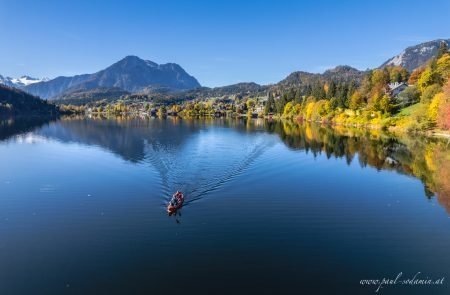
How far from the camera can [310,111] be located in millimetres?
160750

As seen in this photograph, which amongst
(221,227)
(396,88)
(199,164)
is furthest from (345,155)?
(396,88)

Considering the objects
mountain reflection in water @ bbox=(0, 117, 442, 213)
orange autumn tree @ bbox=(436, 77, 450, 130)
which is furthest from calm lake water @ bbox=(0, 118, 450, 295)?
orange autumn tree @ bbox=(436, 77, 450, 130)

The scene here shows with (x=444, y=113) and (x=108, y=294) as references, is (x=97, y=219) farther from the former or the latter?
(x=444, y=113)

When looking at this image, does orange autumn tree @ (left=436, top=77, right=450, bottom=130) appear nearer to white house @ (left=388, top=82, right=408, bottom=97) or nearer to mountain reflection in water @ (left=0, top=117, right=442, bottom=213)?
mountain reflection in water @ (left=0, top=117, right=442, bottom=213)

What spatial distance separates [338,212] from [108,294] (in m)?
20.5

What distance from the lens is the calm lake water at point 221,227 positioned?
1964 cm

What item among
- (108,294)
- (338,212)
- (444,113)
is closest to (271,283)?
(108,294)

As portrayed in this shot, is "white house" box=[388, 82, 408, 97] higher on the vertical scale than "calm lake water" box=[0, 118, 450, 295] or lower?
higher

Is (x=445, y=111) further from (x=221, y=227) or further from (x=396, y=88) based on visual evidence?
(x=396, y=88)

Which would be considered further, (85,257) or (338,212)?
(338,212)

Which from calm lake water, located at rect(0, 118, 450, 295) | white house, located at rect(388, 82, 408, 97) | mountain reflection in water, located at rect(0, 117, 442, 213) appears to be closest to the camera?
calm lake water, located at rect(0, 118, 450, 295)

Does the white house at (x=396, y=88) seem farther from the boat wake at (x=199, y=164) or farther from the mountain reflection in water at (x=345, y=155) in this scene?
the boat wake at (x=199, y=164)

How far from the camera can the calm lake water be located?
19.6 m

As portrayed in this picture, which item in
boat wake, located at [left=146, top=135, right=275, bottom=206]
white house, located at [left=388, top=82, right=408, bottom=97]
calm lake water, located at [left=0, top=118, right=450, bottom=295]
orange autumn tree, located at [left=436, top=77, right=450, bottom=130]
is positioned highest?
white house, located at [left=388, top=82, right=408, bottom=97]
